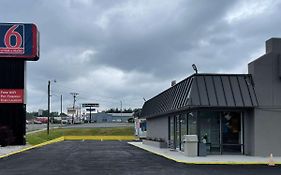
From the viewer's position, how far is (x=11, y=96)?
41.8m

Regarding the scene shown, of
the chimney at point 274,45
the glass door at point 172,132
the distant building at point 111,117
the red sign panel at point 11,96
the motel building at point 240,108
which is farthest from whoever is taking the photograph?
the distant building at point 111,117

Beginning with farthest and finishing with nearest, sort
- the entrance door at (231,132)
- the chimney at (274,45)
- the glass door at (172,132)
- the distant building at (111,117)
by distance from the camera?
1. the distant building at (111,117)
2. the glass door at (172,132)
3. the entrance door at (231,132)
4. the chimney at (274,45)

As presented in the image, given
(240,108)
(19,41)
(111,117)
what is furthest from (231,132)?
(111,117)

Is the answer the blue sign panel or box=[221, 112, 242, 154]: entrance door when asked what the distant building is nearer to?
the blue sign panel

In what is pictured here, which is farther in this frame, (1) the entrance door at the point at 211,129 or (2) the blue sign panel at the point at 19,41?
(2) the blue sign panel at the point at 19,41

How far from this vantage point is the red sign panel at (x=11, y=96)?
1639 inches

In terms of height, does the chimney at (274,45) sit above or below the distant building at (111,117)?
above

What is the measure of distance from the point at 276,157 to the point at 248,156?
55.8 inches

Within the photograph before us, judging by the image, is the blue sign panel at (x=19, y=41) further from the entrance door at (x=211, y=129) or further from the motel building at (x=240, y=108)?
the entrance door at (x=211, y=129)

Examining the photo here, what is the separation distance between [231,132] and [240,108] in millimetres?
1594

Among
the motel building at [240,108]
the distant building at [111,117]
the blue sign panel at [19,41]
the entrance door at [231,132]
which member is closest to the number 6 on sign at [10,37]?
the blue sign panel at [19,41]

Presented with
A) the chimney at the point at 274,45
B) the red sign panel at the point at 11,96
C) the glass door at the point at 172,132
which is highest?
the chimney at the point at 274,45

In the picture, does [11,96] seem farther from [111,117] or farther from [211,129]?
[111,117]

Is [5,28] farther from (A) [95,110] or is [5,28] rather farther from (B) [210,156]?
(A) [95,110]
